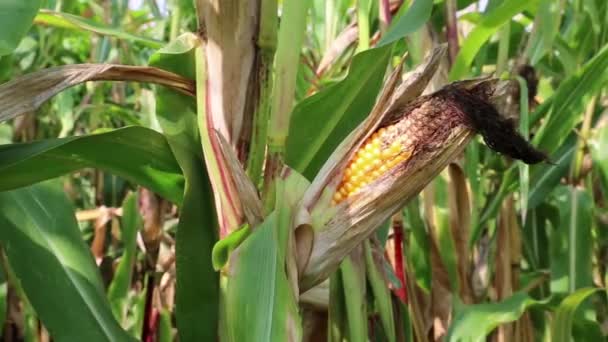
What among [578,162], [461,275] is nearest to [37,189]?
[461,275]

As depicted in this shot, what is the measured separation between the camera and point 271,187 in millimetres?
791

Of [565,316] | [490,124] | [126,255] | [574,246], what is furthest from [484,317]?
[126,255]

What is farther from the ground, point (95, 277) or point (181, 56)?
point (181, 56)

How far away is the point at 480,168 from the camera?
1548mm

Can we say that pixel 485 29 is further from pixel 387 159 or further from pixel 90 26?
pixel 90 26

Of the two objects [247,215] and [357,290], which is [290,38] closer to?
[247,215]

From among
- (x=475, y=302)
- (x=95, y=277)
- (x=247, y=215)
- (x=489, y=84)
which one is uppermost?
(x=489, y=84)

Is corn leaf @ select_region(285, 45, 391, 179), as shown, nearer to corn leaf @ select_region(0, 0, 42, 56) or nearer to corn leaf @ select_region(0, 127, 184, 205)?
corn leaf @ select_region(0, 127, 184, 205)

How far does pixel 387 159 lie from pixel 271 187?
12 centimetres

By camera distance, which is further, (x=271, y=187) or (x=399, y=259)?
(x=399, y=259)

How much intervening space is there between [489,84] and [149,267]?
26.5 inches

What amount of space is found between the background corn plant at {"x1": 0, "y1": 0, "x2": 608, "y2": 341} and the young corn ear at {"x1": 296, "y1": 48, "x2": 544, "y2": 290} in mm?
28

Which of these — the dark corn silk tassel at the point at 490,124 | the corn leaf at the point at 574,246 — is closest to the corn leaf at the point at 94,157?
the dark corn silk tassel at the point at 490,124

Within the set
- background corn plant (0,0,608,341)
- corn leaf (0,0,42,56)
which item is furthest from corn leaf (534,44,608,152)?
corn leaf (0,0,42,56)
